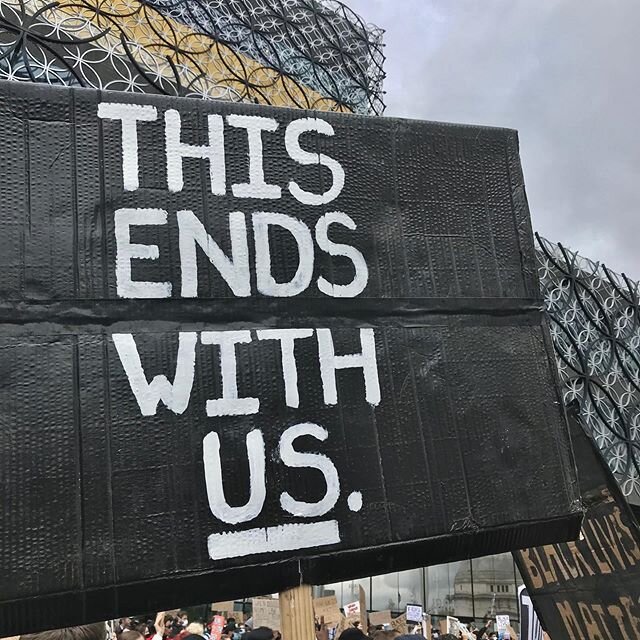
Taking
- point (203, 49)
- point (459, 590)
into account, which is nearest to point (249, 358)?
point (459, 590)

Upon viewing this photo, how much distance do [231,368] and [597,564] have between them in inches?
92.4

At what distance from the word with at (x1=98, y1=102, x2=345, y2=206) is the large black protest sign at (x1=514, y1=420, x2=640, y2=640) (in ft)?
5.66

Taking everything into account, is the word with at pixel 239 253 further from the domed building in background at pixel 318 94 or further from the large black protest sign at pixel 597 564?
the domed building in background at pixel 318 94

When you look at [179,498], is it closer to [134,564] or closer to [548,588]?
[134,564]

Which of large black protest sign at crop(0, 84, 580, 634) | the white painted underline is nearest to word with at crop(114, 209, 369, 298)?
large black protest sign at crop(0, 84, 580, 634)

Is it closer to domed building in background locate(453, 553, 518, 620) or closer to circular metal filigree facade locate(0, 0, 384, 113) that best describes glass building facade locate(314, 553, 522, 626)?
domed building in background locate(453, 553, 518, 620)

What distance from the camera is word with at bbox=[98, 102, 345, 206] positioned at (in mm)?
2180

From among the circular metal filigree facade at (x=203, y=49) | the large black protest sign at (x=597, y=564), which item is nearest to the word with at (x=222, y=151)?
the large black protest sign at (x=597, y=564)

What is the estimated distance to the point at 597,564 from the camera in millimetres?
3336

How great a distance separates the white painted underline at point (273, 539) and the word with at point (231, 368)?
0.37 metres

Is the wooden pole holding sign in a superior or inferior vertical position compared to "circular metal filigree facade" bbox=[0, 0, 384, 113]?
inferior

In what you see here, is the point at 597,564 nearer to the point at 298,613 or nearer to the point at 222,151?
the point at 298,613

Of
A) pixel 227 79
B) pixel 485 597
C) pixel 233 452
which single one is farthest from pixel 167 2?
pixel 233 452

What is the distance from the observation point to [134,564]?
186 centimetres
